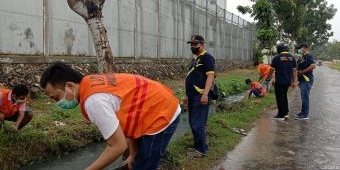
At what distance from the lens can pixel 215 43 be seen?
29812 millimetres

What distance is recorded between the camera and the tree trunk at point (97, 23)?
6836 mm

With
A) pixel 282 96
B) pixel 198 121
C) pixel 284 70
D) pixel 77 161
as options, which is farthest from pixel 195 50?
pixel 282 96

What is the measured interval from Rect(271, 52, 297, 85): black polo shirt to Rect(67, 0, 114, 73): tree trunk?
4849 millimetres

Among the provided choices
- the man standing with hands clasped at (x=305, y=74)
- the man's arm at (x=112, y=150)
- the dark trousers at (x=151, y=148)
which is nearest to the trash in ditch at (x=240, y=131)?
the man standing with hands clasped at (x=305, y=74)

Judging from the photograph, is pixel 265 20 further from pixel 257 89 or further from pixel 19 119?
pixel 19 119

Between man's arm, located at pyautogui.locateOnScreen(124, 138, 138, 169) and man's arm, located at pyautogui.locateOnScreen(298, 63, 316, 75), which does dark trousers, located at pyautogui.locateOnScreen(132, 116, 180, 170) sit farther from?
man's arm, located at pyautogui.locateOnScreen(298, 63, 316, 75)

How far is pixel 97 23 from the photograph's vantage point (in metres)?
6.94

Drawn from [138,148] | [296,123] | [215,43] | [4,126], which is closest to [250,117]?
[296,123]

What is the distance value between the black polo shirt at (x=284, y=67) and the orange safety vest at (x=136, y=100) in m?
7.66

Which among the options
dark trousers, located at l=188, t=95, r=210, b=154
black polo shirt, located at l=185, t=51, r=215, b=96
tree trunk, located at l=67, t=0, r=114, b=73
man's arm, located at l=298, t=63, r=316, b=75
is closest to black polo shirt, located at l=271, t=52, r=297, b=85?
man's arm, located at l=298, t=63, r=316, b=75

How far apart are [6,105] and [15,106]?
0.13m

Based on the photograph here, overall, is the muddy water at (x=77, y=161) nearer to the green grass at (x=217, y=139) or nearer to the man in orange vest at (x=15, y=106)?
the man in orange vest at (x=15, y=106)

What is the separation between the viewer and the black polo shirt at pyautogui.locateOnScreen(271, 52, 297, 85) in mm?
10672

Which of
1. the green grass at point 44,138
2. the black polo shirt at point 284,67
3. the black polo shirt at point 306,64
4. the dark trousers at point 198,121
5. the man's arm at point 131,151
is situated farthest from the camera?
the black polo shirt at point 306,64
